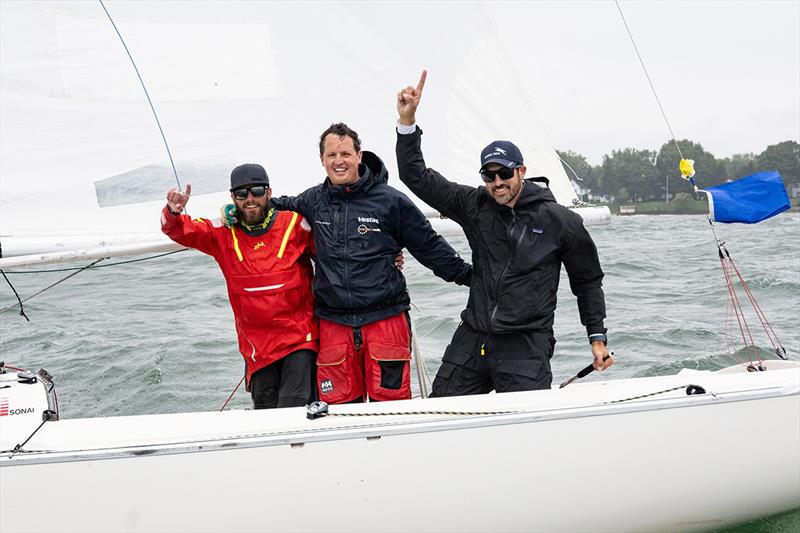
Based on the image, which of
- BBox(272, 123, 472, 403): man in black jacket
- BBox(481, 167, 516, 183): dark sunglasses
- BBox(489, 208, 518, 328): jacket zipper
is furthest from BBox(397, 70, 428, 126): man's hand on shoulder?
BBox(489, 208, 518, 328): jacket zipper

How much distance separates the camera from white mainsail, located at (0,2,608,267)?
2.83 m

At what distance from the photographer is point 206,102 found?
302 centimetres

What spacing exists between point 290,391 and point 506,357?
2.09ft

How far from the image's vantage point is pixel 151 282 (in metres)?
9.43

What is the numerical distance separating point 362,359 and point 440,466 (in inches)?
18.9

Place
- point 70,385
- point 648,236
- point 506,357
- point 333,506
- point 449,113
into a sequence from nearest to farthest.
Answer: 1. point 333,506
2. point 506,357
3. point 449,113
4. point 70,385
5. point 648,236

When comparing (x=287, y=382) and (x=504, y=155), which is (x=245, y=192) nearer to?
(x=287, y=382)

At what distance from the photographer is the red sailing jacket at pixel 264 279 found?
8.41ft

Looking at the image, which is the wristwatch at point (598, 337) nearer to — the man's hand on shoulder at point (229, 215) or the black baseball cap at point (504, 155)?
the black baseball cap at point (504, 155)

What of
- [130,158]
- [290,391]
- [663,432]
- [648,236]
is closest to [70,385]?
[130,158]

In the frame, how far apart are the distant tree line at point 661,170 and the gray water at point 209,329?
69.5 ft

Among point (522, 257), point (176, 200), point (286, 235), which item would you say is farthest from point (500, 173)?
point (176, 200)

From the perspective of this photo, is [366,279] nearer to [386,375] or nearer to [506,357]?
[386,375]

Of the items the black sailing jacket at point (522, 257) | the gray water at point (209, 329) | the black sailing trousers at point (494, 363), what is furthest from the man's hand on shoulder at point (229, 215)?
the gray water at point (209, 329)
